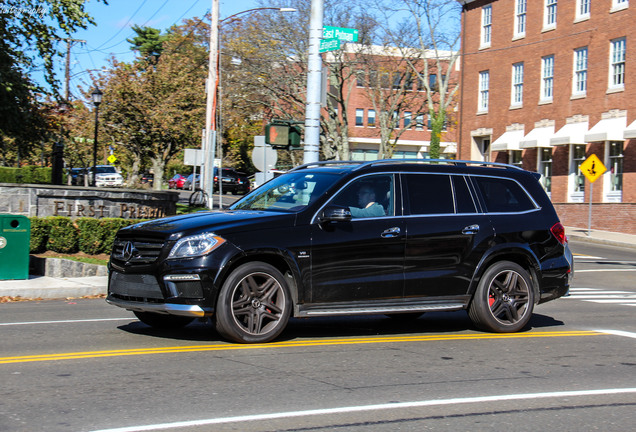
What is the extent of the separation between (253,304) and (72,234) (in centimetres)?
999

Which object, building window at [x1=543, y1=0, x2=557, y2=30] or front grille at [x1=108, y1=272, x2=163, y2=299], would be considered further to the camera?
building window at [x1=543, y1=0, x2=557, y2=30]

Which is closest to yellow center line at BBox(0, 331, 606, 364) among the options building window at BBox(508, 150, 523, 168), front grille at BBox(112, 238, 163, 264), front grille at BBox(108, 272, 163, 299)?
front grille at BBox(108, 272, 163, 299)

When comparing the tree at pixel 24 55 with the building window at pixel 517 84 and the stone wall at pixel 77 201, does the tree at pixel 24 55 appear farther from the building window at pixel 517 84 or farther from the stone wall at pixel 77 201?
the building window at pixel 517 84

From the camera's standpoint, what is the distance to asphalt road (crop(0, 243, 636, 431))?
5383 millimetres

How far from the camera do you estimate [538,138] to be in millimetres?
39250

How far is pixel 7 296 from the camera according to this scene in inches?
482

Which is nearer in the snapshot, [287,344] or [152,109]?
[287,344]

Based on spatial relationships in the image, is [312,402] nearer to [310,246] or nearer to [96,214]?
[310,246]

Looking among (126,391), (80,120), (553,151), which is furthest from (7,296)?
(553,151)

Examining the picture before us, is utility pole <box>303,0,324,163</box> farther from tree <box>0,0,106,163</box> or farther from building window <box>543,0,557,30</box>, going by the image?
building window <box>543,0,557,30</box>

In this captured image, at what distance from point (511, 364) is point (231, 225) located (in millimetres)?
2952

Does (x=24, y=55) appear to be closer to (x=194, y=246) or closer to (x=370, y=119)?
(x=194, y=246)

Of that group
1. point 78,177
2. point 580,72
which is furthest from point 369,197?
point 78,177

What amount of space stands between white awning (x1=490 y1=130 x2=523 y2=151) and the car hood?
34492 millimetres
